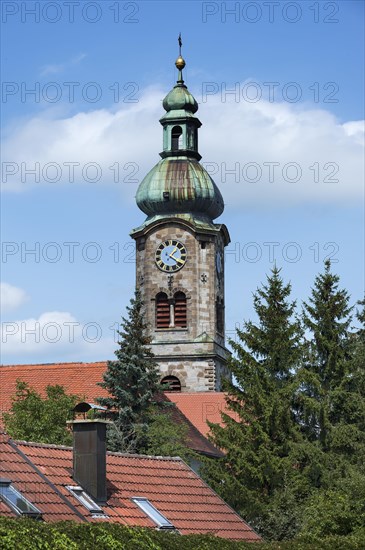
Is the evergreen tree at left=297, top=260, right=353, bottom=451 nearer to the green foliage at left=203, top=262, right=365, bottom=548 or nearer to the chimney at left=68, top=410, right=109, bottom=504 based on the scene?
the green foliage at left=203, top=262, right=365, bottom=548

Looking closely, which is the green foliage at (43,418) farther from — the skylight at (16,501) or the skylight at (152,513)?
the skylight at (16,501)

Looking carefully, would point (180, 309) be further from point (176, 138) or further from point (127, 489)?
point (127, 489)

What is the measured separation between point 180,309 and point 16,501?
50.1 m

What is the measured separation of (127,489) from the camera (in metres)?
31.7

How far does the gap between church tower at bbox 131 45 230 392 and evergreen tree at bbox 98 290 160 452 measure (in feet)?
81.8

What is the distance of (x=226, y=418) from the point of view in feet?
155

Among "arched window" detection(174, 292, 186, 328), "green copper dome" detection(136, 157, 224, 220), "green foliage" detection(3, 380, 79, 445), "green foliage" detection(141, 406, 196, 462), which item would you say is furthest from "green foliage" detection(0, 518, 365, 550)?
"green copper dome" detection(136, 157, 224, 220)

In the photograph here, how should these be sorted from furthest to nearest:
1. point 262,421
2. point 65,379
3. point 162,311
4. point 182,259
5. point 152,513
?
point 182,259 < point 162,311 < point 65,379 < point 262,421 < point 152,513

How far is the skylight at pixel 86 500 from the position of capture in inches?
1158

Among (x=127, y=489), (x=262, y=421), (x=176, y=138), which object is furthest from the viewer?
(x=176, y=138)

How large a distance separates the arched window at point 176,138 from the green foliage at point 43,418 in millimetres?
32042

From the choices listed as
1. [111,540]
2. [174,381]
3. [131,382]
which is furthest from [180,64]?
[111,540]

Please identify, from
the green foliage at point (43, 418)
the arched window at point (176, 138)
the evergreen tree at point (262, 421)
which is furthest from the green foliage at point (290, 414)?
the arched window at point (176, 138)

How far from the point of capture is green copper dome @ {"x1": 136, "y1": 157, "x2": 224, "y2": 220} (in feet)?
257
